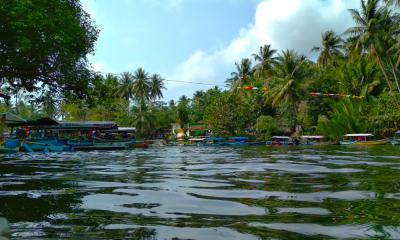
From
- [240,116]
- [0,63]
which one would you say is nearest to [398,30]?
[240,116]

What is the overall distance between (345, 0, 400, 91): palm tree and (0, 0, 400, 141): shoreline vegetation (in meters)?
0.09

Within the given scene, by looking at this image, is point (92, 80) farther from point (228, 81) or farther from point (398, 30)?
point (228, 81)

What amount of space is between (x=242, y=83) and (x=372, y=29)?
22.3m

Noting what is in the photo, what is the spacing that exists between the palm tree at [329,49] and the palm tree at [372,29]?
35.1ft

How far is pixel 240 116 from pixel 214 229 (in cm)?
4353

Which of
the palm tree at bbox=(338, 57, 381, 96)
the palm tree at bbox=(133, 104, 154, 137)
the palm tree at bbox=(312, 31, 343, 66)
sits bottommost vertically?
the palm tree at bbox=(133, 104, 154, 137)

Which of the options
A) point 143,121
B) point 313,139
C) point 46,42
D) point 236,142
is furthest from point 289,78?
point 46,42

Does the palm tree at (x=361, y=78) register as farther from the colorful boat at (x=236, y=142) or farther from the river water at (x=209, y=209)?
the river water at (x=209, y=209)

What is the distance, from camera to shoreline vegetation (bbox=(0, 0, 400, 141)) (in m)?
10.7

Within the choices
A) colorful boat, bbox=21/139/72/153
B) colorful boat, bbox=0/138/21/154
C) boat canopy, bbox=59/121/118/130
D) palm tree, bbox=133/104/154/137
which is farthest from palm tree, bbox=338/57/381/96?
colorful boat, bbox=0/138/21/154

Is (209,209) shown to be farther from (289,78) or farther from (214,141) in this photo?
(289,78)

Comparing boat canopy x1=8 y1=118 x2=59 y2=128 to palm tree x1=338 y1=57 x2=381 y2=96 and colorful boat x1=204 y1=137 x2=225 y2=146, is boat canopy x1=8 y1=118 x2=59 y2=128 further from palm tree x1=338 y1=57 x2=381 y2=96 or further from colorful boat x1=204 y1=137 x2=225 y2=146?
palm tree x1=338 y1=57 x2=381 y2=96

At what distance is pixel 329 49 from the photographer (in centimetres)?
5003

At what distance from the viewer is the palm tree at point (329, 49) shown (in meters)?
48.9
